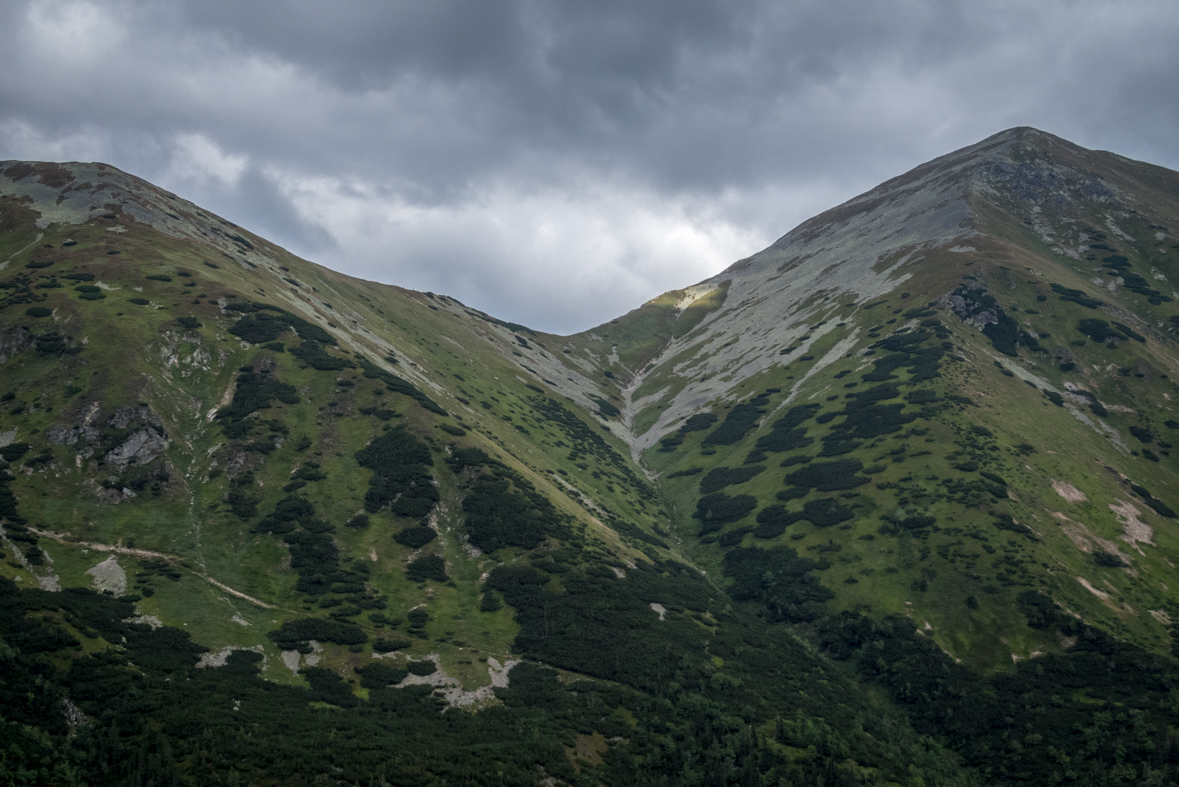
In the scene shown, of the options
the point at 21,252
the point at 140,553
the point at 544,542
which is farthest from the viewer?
the point at 21,252

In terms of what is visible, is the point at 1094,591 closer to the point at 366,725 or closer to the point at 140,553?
the point at 366,725

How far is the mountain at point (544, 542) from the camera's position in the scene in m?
38.6

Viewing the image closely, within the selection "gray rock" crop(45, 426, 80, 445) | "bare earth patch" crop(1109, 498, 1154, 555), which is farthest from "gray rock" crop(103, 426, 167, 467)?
"bare earth patch" crop(1109, 498, 1154, 555)

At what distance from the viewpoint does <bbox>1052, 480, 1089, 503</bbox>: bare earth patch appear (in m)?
67.8

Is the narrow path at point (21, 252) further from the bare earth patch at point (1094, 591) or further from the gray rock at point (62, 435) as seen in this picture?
the bare earth patch at point (1094, 591)

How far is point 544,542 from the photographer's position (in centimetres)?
6550

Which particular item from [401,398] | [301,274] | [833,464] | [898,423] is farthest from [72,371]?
[898,423]

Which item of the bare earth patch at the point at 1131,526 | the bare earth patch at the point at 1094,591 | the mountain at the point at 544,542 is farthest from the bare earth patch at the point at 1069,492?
the bare earth patch at the point at 1094,591

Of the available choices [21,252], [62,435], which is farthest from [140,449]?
[21,252]

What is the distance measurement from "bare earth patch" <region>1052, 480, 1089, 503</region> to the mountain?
0.41m

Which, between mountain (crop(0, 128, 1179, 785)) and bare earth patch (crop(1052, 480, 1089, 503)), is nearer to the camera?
mountain (crop(0, 128, 1179, 785))

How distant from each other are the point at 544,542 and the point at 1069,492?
2316 inches

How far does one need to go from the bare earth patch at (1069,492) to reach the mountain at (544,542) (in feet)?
1.33

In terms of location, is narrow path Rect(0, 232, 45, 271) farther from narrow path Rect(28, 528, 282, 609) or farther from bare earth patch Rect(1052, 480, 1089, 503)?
bare earth patch Rect(1052, 480, 1089, 503)
